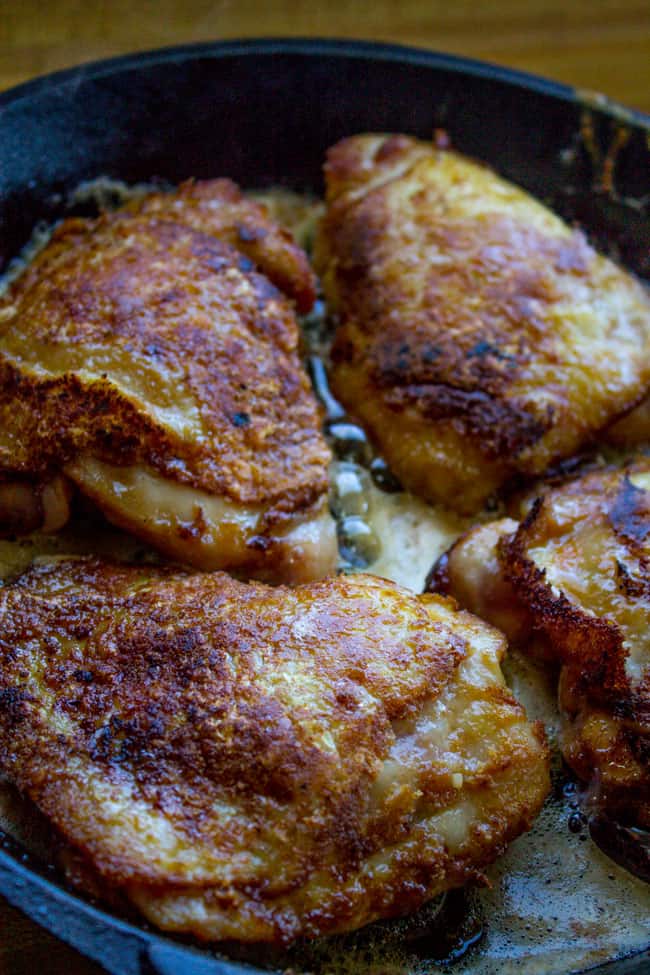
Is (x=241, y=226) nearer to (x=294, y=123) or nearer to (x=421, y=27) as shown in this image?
(x=294, y=123)

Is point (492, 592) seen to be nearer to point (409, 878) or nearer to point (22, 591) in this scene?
point (409, 878)

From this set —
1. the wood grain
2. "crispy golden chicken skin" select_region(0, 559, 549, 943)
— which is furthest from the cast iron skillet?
"crispy golden chicken skin" select_region(0, 559, 549, 943)

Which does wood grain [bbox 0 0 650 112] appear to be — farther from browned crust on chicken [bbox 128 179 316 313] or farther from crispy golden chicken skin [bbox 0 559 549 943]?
crispy golden chicken skin [bbox 0 559 549 943]

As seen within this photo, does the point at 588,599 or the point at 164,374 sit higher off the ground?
the point at 164,374

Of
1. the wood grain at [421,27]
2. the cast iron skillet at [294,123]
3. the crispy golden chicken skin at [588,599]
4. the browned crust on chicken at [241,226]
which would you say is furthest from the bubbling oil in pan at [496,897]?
the wood grain at [421,27]

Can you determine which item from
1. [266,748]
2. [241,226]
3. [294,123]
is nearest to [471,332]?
[241,226]

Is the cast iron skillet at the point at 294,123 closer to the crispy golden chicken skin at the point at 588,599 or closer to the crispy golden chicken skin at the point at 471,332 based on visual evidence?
the crispy golden chicken skin at the point at 471,332
